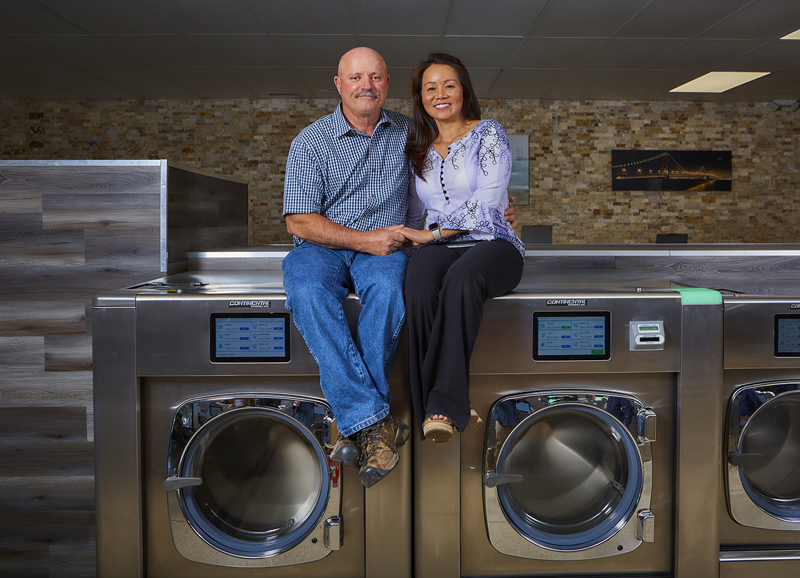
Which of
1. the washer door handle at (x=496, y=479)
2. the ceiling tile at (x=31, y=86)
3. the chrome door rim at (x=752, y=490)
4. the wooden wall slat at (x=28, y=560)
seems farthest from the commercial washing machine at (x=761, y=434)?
the ceiling tile at (x=31, y=86)

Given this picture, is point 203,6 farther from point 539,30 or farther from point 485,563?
point 485,563

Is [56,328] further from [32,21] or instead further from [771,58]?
[771,58]

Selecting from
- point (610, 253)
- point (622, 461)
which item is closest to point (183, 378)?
point (622, 461)

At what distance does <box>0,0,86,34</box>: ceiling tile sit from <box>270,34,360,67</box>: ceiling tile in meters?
1.59

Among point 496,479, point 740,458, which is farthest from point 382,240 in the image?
point 740,458

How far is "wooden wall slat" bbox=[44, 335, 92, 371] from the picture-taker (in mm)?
1816

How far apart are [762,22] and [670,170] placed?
3.07 meters

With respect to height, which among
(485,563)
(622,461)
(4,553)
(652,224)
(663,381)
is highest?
(652,224)

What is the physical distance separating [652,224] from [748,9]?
356 cm

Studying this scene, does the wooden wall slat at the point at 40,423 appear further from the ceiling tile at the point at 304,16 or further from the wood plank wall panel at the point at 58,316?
the ceiling tile at the point at 304,16

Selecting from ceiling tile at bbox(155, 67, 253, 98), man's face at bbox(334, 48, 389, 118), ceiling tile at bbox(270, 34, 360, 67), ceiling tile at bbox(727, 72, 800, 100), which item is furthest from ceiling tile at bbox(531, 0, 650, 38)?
ceiling tile at bbox(155, 67, 253, 98)

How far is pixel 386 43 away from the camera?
498 centimetres

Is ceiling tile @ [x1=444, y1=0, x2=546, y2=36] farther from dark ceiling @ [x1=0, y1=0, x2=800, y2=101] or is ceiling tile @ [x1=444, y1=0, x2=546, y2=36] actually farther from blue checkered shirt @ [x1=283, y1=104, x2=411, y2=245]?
blue checkered shirt @ [x1=283, y1=104, x2=411, y2=245]

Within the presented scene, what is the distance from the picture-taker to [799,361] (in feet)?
4.53
